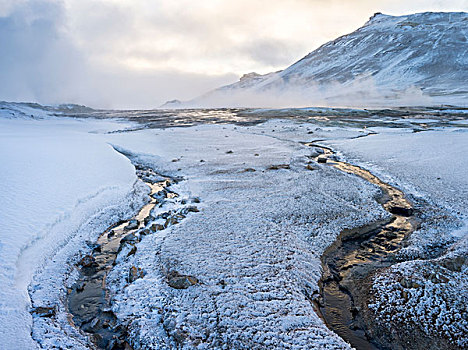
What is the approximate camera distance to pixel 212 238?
19.5 ft

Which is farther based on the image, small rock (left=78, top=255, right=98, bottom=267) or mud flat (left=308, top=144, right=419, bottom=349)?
small rock (left=78, top=255, right=98, bottom=267)

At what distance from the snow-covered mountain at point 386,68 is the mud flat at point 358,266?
213 ft

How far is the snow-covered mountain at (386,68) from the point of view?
254ft

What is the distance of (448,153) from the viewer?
12.3m

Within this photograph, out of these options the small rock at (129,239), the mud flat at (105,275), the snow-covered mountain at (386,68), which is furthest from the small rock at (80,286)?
the snow-covered mountain at (386,68)

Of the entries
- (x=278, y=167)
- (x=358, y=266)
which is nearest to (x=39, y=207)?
(x=358, y=266)

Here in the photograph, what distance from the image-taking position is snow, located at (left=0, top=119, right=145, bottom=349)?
3926mm

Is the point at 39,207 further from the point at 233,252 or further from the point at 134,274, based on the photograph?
the point at 233,252

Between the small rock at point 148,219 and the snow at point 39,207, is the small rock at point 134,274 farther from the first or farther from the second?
the small rock at point 148,219

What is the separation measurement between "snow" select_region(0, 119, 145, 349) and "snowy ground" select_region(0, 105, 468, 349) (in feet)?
0.08

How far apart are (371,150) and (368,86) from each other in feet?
286

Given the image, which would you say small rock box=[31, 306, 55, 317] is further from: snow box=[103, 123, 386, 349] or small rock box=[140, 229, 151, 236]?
small rock box=[140, 229, 151, 236]

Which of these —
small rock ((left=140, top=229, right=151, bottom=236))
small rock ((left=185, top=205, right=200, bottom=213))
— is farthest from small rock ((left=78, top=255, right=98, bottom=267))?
small rock ((left=185, top=205, right=200, bottom=213))

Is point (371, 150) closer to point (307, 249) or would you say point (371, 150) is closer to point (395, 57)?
point (307, 249)
